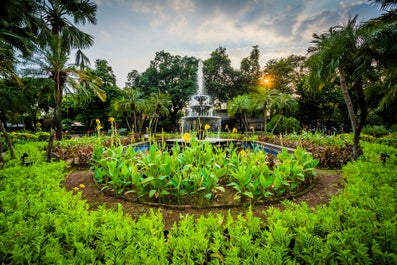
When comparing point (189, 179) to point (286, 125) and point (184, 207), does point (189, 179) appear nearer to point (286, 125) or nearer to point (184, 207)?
point (184, 207)

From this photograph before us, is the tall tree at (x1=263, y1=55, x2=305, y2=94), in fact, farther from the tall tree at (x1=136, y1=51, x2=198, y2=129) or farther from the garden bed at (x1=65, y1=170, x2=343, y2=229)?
the garden bed at (x1=65, y1=170, x2=343, y2=229)

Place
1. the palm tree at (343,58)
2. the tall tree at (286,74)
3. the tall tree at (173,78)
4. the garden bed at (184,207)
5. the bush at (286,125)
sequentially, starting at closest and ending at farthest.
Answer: the garden bed at (184,207) → the palm tree at (343,58) → the bush at (286,125) → the tall tree at (173,78) → the tall tree at (286,74)

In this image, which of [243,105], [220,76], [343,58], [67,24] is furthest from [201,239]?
[220,76]

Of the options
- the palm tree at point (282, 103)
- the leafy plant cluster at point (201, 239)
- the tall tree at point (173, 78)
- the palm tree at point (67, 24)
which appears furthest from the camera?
the tall tree at point (173, 78)

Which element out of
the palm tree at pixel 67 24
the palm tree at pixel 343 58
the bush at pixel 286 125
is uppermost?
the palm tree at pixel 67 24

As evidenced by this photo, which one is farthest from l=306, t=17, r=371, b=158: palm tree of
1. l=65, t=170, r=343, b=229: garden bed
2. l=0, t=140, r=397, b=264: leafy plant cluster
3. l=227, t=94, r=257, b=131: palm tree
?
l=227, t=94, r=257, b=131: palm tree

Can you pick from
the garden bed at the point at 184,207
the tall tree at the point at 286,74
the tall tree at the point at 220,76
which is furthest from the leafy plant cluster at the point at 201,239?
the tall tree at the point at 286,74

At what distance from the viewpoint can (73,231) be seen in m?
1.66

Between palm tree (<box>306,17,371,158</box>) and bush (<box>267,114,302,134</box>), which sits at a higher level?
palm tree (<box>306,17,371,158</box>)

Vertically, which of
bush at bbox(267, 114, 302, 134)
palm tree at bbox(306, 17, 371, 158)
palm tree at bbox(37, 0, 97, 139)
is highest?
palm tree at bbox(37, 0, 97, 139)

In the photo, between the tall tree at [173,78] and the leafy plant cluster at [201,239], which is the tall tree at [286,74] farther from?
the leafy plant cluster at [201,239]

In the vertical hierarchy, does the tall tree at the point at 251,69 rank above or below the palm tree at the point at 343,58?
above

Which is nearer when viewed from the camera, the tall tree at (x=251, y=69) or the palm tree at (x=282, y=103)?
the palm tree at (x=282, y=103)

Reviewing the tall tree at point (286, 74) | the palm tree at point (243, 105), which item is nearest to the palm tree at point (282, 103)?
the palm tree at point (243, 105)
